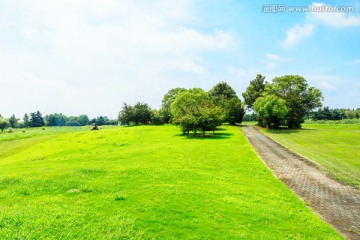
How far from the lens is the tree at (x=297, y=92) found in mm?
69738

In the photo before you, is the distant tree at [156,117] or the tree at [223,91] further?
the tree at [223,91]

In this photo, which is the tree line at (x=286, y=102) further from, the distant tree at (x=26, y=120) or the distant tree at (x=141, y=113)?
the distant tree at (x=26, y=120)

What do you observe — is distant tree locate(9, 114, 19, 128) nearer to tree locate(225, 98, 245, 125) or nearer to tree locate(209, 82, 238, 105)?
tree locate(209, 82, 238, 105)

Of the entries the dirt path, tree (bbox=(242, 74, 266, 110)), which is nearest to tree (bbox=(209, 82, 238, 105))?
tree (bbox=(242, 74, 266, 110))

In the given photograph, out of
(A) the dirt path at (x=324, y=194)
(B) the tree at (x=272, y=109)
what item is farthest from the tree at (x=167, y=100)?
(A) the dirt path at (x=324, y=194)

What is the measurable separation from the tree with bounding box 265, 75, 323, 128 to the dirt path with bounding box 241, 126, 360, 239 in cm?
5160

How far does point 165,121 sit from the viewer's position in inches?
3659

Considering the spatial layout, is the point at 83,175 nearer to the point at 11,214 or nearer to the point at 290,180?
the point at 11,214

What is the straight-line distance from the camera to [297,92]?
236 feet

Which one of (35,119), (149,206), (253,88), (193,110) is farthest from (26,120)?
(149,206)

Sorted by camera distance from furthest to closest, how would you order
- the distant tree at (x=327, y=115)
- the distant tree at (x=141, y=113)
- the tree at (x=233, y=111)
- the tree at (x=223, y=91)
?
the distant tree at (x=327, y=115) → the tree at (x=223, y=91) → the distant tree at (x=141, y=113) → the tree at (x=233, y=111)

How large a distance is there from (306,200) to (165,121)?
8082cm

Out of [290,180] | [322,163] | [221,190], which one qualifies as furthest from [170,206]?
[322,163]

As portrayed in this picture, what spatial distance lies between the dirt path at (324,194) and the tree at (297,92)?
51600mm
